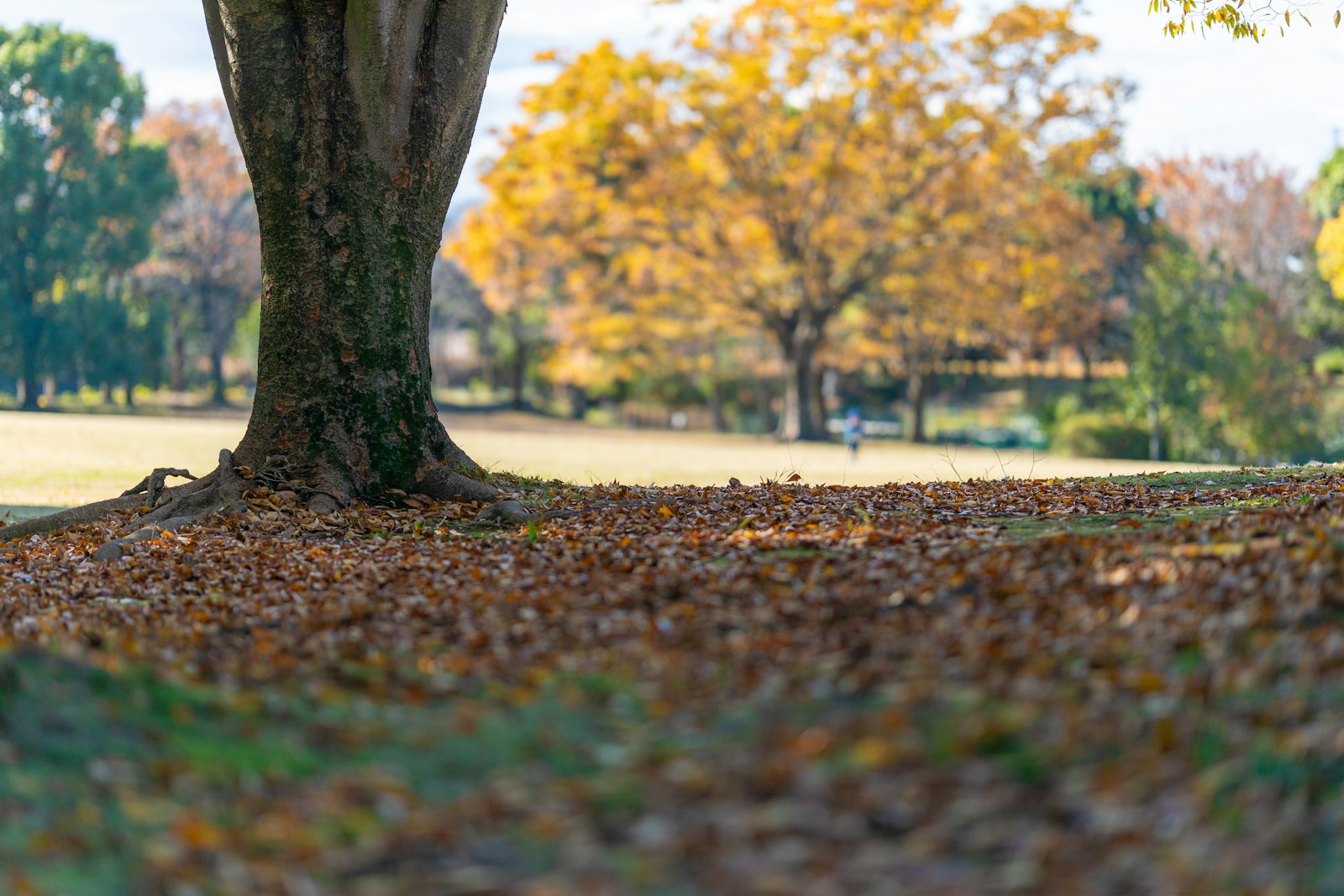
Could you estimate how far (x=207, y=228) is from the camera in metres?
56.2

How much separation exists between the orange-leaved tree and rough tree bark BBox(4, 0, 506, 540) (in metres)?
24.8

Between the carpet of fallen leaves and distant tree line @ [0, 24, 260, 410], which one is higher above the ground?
distant tree line @ [0, 24, 260, 410]

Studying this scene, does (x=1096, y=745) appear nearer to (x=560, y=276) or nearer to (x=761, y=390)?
(x=560, y=276)

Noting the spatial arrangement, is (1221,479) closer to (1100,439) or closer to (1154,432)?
(1100,439)

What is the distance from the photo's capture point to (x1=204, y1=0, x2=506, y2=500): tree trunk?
977cm

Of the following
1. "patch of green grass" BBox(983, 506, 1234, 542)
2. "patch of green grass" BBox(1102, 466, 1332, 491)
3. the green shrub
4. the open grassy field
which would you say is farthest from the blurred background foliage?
"patch of green grass" BBox(983, 506, 1234, 542)

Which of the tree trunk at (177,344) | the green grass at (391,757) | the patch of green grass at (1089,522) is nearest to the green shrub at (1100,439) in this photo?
the patch of green grass at (1089,522)

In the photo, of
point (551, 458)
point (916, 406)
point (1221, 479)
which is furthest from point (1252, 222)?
point (1221, 479)

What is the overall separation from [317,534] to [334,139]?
3124 millimetres

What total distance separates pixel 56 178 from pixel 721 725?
5178 centimetres

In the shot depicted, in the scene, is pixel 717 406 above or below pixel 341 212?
below

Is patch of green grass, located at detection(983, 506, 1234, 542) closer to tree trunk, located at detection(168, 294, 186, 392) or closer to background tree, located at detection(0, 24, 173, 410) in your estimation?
background tree, located at detection(0, 24, 173, 410)

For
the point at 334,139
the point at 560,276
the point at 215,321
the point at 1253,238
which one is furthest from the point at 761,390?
the point at 334,139

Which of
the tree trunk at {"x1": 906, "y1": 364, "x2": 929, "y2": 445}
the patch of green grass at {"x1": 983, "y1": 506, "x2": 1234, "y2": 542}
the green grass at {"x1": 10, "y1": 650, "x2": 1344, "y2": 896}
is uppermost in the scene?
the tree trunk at {"x1": 906, "y1": 364, "x2": 929, "y2": 445}
